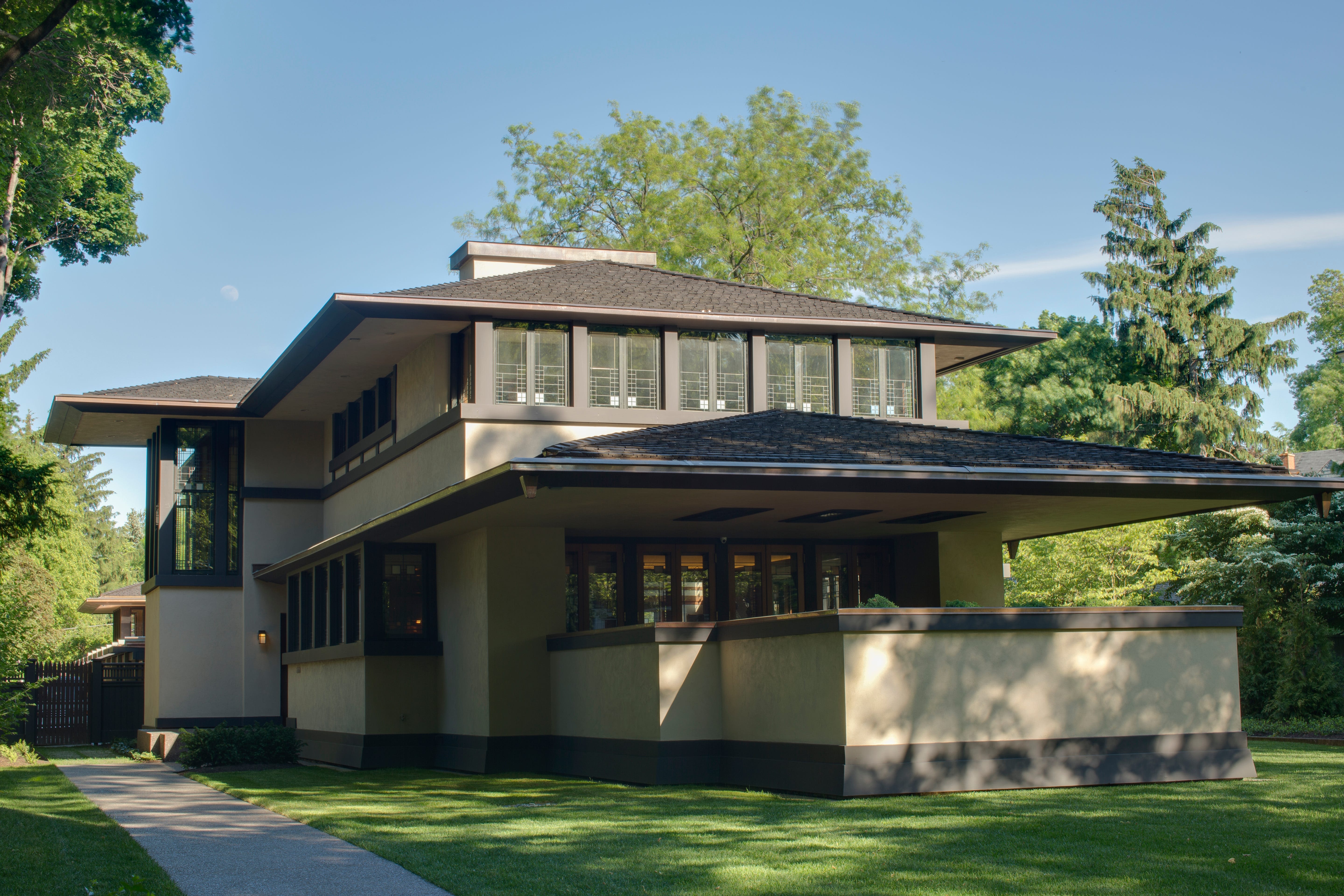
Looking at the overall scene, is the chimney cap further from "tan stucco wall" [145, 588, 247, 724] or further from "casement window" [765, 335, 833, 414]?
"tan stucco wall" [145, 588, 247, 724]

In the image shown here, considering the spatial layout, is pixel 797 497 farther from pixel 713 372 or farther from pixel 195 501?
pixel 195 501

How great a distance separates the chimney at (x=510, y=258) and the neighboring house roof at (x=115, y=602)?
2233cm

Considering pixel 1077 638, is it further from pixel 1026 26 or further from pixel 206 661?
pixel 206 661

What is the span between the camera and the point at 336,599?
20203 millimetres

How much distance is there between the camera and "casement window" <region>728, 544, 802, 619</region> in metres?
18.7


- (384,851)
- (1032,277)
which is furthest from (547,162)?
Answer: (384,851)

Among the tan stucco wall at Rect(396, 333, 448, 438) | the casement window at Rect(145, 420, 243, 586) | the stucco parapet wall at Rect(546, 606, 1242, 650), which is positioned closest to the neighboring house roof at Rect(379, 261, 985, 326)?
the tan stucco wall at Rect(396, 333, 448, 438)

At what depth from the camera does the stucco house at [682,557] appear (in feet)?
39.6

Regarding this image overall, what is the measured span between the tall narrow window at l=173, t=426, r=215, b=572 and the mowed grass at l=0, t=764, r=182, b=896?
36.7 ft

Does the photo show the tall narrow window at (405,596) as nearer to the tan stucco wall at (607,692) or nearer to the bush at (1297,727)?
the tan stucco wall at (607,692)

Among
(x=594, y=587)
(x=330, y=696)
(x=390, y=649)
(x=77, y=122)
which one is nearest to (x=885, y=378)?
(x=594, y=587)

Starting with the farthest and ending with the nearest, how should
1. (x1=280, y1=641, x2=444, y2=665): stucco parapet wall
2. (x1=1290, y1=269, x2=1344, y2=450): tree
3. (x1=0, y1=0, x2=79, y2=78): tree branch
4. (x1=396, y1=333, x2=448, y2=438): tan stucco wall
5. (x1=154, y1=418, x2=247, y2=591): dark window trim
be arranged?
1. (x1=1290, y1=269, x2=1344, y2=450): tree
2. (x1=154, y1=418, x2=247, y2=591): dark window trim
3. (x1=280, y1=641, x2=444, y2=665): stucco parapet wall
4. (x1=396, y1=333, x2=448, y2=438): tan stucco wall
5. (x1=0, y1=0, x2=79, y2=78): tree branch

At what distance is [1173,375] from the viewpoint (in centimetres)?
4325

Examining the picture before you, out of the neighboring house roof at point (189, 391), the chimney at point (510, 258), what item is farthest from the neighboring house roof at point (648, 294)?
the neighboring house roof at point (189, 391)
